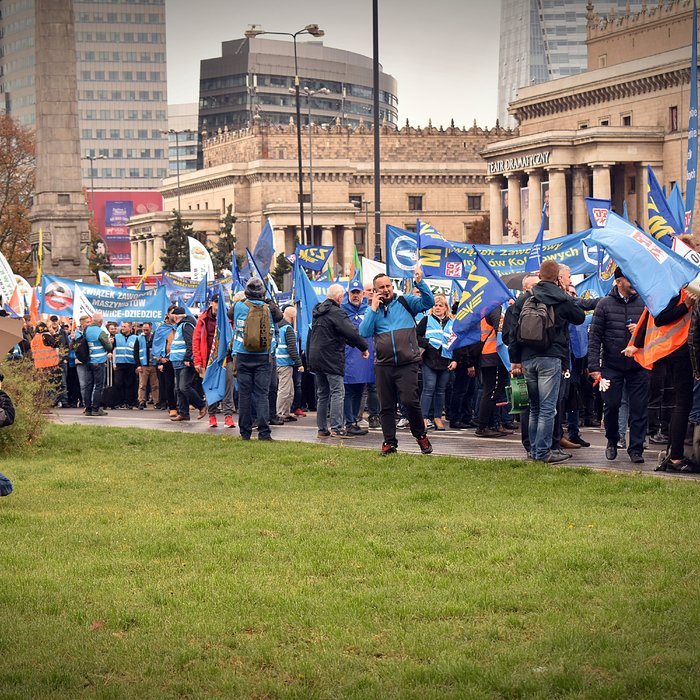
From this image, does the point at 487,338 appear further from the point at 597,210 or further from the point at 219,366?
the point at 597,210

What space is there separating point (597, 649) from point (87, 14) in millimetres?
179218

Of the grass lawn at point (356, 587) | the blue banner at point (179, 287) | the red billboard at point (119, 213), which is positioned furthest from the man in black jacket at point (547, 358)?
the red billboard at point (119, 213)

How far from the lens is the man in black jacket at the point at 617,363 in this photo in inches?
558

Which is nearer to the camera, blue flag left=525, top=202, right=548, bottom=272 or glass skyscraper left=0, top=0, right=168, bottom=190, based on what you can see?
blue flag left=525, top=202, right=548, bottom=272

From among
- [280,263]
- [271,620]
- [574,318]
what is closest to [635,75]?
[280,263]

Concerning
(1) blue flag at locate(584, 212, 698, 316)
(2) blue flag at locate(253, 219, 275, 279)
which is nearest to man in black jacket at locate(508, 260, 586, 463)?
(1) blue flag at locate(584, 212, 698, 316)

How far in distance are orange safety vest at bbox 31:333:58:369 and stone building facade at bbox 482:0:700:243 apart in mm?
77097

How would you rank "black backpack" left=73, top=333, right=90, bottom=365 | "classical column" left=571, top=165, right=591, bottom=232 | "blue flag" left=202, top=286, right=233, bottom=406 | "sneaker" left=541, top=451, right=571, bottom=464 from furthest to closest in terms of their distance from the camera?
"classical column" left=571, top=165, right=591, bottom=232
"black backpack" left=73, top=333, right=90, bottom=365
"blue flag" left=202, top=286, right=233, bottom=406
"sneaker" left=541, top=451, right=571, bottom=464

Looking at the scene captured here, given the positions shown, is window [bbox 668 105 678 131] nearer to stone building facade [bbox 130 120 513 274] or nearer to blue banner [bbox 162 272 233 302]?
stone building facade [bbox 130 120 513 274]

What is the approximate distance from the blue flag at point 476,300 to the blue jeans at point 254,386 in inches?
94.9

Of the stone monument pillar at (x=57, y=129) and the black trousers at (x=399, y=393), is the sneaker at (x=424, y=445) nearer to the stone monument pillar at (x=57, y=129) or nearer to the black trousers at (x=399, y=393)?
the black trousers at (x=399, y=393)

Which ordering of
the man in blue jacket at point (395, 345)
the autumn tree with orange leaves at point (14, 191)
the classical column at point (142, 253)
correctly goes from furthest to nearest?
1. the classical column at point (142, 253)
2. the autumn tree with orange leaves at point (14, 191)
3. the man in blue jacket at point (395, 345)

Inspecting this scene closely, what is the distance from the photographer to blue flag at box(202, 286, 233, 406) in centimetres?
2025

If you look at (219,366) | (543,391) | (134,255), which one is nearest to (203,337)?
(219,366)
